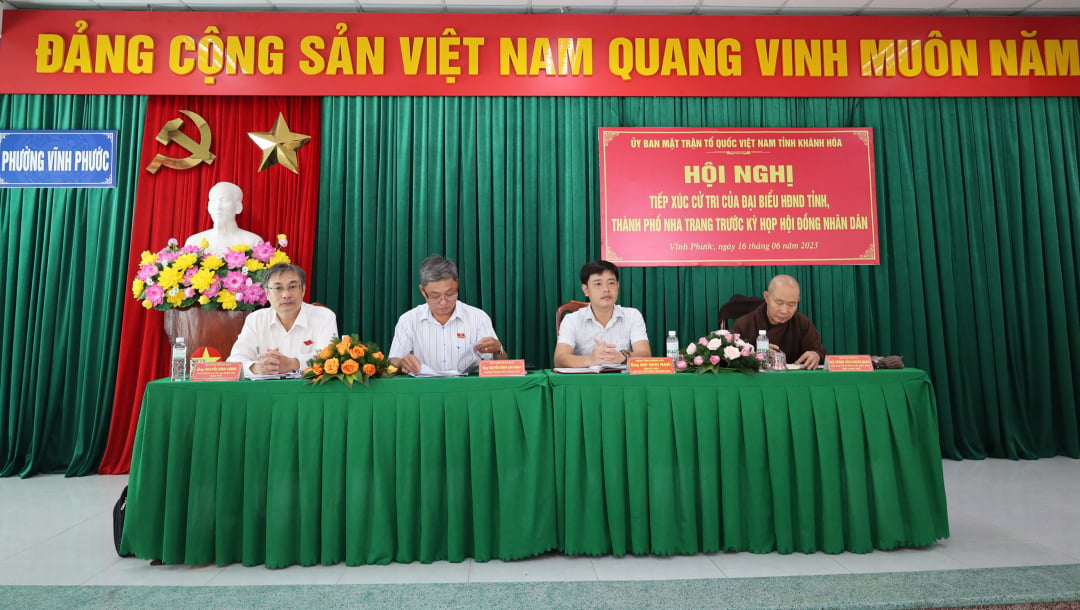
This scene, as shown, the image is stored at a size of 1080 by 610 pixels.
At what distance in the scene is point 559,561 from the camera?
2102 millimetres

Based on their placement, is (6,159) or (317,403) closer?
(317,403)

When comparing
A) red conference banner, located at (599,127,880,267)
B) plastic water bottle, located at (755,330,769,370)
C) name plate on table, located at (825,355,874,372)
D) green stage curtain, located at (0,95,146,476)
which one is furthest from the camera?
red conference banner, located at (599,127,880,267)

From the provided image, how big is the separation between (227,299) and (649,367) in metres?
2.15

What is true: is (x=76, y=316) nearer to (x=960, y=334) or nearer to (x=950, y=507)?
(x=950, y=507)

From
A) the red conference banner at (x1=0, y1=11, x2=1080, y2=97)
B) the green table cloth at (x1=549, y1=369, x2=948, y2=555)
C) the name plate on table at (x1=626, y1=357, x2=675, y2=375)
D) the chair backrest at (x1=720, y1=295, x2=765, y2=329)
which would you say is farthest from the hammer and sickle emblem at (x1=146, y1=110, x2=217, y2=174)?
the chair backrest at (x1=720, y1=295, x2=765, y2=329)

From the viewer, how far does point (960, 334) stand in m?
4.05

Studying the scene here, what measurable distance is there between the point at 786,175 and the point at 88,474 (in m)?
4.88

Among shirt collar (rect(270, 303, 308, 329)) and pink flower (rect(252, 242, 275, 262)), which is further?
pink flower (rect(252, 242, 275, 262))

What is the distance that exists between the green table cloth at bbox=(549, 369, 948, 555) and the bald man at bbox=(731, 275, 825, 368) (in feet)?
2.17

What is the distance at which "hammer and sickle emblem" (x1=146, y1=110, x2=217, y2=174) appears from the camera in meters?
3.85

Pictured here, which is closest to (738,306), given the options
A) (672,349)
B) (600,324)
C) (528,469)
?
(600,324)

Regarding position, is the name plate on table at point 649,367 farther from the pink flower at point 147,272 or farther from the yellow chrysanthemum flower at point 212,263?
the pink flower at point 147,272

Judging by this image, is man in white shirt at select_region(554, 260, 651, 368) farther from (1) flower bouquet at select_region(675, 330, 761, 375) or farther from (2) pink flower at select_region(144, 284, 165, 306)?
(2) pink flower at select_region(144, 284, 165, 306)

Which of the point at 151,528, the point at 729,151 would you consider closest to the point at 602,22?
the point at 729,151
